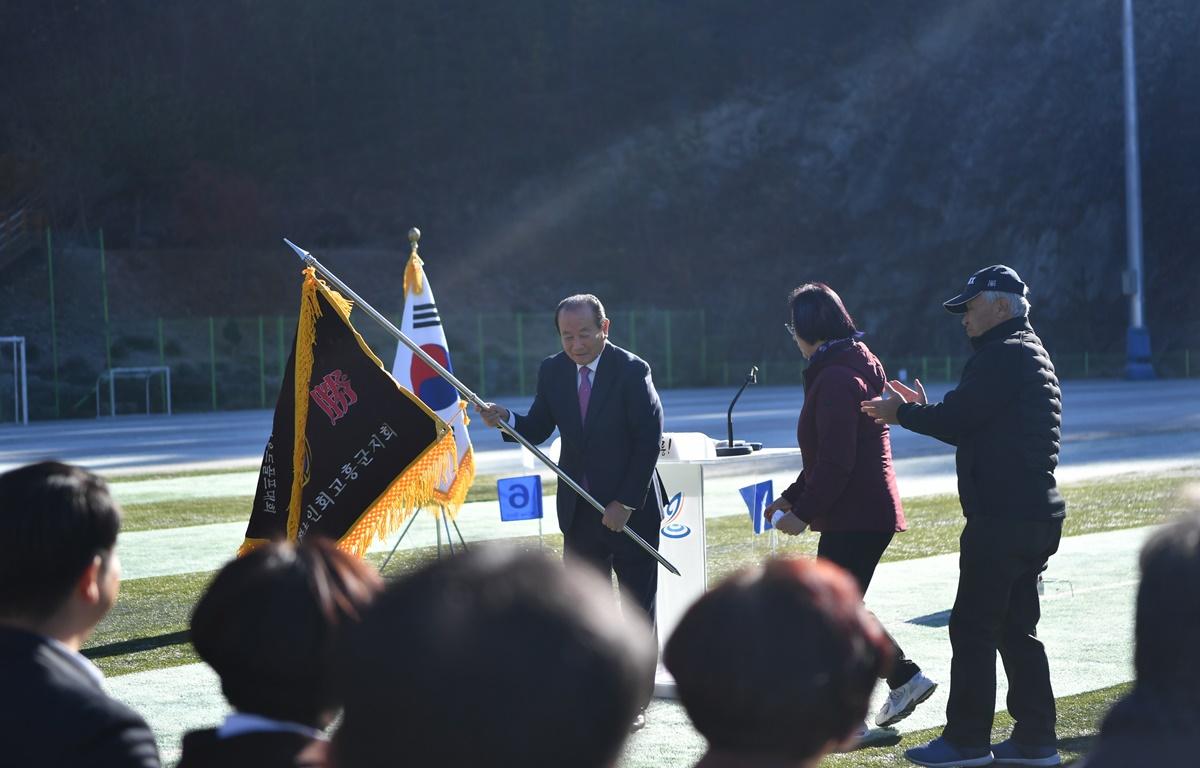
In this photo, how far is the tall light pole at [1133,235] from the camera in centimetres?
4172

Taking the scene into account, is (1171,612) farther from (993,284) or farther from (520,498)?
(520,498)

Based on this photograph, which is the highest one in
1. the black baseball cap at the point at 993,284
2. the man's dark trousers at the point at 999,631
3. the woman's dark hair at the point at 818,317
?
the black baseball cap at the point at 993,284

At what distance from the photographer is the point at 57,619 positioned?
2.43 meters

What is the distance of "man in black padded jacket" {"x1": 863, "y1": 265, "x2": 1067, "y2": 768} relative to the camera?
5.18 metres

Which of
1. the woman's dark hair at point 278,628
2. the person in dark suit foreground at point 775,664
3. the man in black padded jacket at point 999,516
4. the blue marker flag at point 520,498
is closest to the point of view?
the person in dark suit foreground at point 775,664

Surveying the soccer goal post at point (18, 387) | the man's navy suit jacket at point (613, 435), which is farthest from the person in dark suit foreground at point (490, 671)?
the soccer goal post at point (18, 387)

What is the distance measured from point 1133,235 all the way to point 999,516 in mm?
40463

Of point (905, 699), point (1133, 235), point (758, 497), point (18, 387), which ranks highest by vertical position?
point (1133, 235)

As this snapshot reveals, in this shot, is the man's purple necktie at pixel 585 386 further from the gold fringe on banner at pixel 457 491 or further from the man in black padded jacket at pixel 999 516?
the gold fringe on banner at pixel 457 491

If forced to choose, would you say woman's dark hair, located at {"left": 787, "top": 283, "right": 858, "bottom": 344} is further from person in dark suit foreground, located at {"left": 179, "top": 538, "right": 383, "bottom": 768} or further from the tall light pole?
the tall light pole

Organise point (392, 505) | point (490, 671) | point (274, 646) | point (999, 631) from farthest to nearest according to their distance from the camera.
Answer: point (392, 505) < point (999, 631) < point (274, 646) < point (490, 671)

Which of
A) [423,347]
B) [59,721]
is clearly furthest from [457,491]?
[59,721]

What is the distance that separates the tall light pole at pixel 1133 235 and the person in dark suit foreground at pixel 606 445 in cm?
3922

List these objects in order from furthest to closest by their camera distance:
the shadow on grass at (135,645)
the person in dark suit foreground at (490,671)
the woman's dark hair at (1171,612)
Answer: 1. the shadow on grass at (135,645)
2. the woman's dark hair at (1171,612)
3. the person in dark suit foreground at (490,671)
